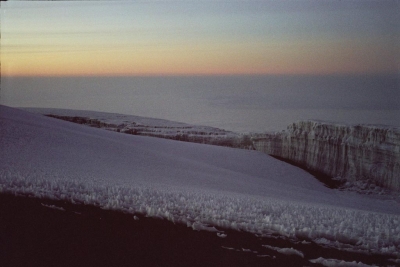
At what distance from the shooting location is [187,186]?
8.16 metres

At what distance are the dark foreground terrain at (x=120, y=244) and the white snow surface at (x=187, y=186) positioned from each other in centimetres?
20

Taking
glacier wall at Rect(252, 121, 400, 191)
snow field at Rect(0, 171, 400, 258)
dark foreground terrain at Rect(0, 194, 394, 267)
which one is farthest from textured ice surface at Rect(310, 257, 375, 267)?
glacier wall at Rect(252, 121, 400, 191)

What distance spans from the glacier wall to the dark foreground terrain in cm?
866

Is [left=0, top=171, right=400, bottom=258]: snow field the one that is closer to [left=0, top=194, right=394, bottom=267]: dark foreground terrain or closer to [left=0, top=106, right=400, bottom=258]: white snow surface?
[left=0, top=106, right=400, bottom=258]: white snow surface

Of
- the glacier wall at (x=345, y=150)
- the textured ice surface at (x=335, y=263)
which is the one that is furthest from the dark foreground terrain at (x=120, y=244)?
the glacier wall at (x=345, y=150)

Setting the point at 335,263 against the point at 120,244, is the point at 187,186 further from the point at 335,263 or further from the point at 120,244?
the point at 335,263

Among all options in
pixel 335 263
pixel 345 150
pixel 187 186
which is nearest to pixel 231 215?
pixel 335 263

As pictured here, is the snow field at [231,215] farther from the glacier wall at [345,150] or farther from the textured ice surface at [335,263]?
the glacier wall at [345,150]

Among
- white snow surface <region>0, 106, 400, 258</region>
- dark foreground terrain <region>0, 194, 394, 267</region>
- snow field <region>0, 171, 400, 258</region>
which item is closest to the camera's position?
dark foreground terrain <region>0, 194, 394, 267</region>

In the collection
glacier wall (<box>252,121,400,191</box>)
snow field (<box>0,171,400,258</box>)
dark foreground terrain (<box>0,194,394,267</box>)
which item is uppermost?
glacier wall (<box>252,121,400,191</box>)

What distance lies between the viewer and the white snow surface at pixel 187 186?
13.5ft

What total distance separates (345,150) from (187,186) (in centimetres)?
740

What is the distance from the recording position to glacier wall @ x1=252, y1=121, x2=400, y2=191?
37.6ft

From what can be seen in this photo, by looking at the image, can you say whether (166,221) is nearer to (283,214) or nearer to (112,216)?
(112,216)
